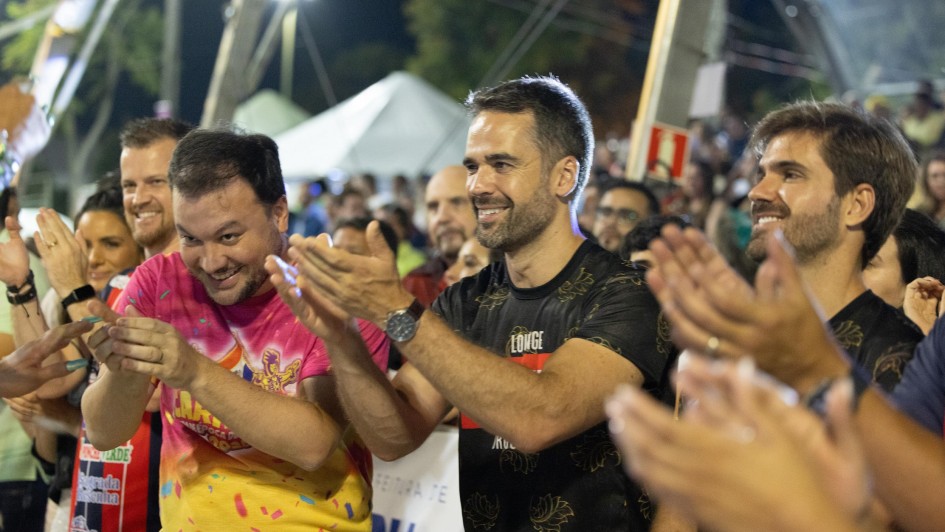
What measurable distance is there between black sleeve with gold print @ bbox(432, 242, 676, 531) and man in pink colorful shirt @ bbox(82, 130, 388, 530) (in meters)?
0.40

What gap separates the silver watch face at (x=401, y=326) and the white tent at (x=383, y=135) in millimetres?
14356

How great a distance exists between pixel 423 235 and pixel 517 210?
9391 mm

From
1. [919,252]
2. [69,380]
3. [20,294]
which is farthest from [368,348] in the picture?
[919,252]

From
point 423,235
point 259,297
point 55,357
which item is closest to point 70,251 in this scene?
point 55,357

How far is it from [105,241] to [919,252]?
387 centimetres

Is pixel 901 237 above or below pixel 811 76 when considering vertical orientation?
below

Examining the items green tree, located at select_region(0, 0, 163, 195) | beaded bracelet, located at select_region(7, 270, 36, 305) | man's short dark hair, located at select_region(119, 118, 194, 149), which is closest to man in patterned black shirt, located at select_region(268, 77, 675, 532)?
beaded bracelet, located at select_region(7, 270, 36, 305)

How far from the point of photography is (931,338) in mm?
2762

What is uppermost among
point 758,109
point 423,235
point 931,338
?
point 758,109

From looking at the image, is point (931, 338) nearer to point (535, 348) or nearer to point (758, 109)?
point (535, 348)

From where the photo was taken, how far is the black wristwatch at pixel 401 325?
2812mm

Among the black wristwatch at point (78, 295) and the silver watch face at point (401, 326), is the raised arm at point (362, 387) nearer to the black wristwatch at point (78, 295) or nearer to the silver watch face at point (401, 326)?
the silver watch face at point (401, 326)

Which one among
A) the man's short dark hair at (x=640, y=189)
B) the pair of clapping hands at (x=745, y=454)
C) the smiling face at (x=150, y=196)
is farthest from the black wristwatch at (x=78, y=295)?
the man's short dark hair at (x=640, y=189)

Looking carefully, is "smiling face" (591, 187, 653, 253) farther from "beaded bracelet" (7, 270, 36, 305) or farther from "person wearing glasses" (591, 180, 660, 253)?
"beaded bracelet" (7, 270, 36, 305)
